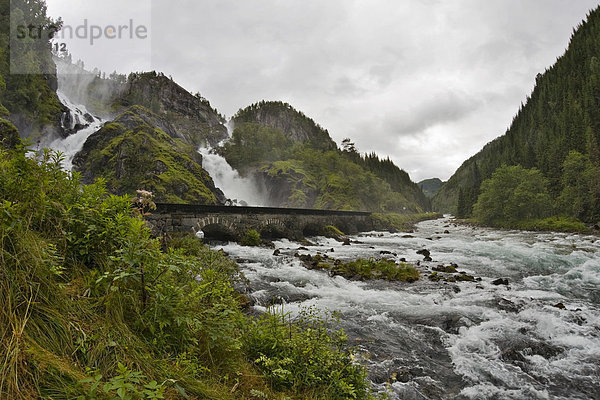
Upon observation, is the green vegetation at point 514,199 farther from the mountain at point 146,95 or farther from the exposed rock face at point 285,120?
the exposed rock face at point 285,120

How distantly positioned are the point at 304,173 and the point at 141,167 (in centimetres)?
4751

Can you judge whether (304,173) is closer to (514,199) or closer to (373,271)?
(514,199)

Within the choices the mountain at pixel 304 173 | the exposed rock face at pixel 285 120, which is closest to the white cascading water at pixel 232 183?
the mountain at pixel 304 173

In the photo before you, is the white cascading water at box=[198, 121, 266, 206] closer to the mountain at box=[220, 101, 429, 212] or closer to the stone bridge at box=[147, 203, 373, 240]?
the mountain at box=[220, 101, 429, 212]

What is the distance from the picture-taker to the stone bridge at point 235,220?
59.9 feet

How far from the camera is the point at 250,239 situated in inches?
888

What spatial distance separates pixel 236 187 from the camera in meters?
76.5

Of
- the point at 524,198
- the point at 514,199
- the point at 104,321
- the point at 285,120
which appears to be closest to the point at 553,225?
the point at 524,198

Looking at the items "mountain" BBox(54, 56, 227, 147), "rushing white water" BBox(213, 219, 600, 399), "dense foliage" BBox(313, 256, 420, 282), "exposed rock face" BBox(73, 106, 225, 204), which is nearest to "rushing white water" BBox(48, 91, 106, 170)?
"exposed rock face" BBox(73, 106, 225, 204)

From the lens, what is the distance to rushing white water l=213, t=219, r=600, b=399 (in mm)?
6230

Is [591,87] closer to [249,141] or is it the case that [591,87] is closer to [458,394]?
[249,141]

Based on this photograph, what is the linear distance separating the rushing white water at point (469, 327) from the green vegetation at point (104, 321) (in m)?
2.56

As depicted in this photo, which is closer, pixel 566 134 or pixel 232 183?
pixel 232 183

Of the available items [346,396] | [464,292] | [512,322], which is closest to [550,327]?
[512,322]
